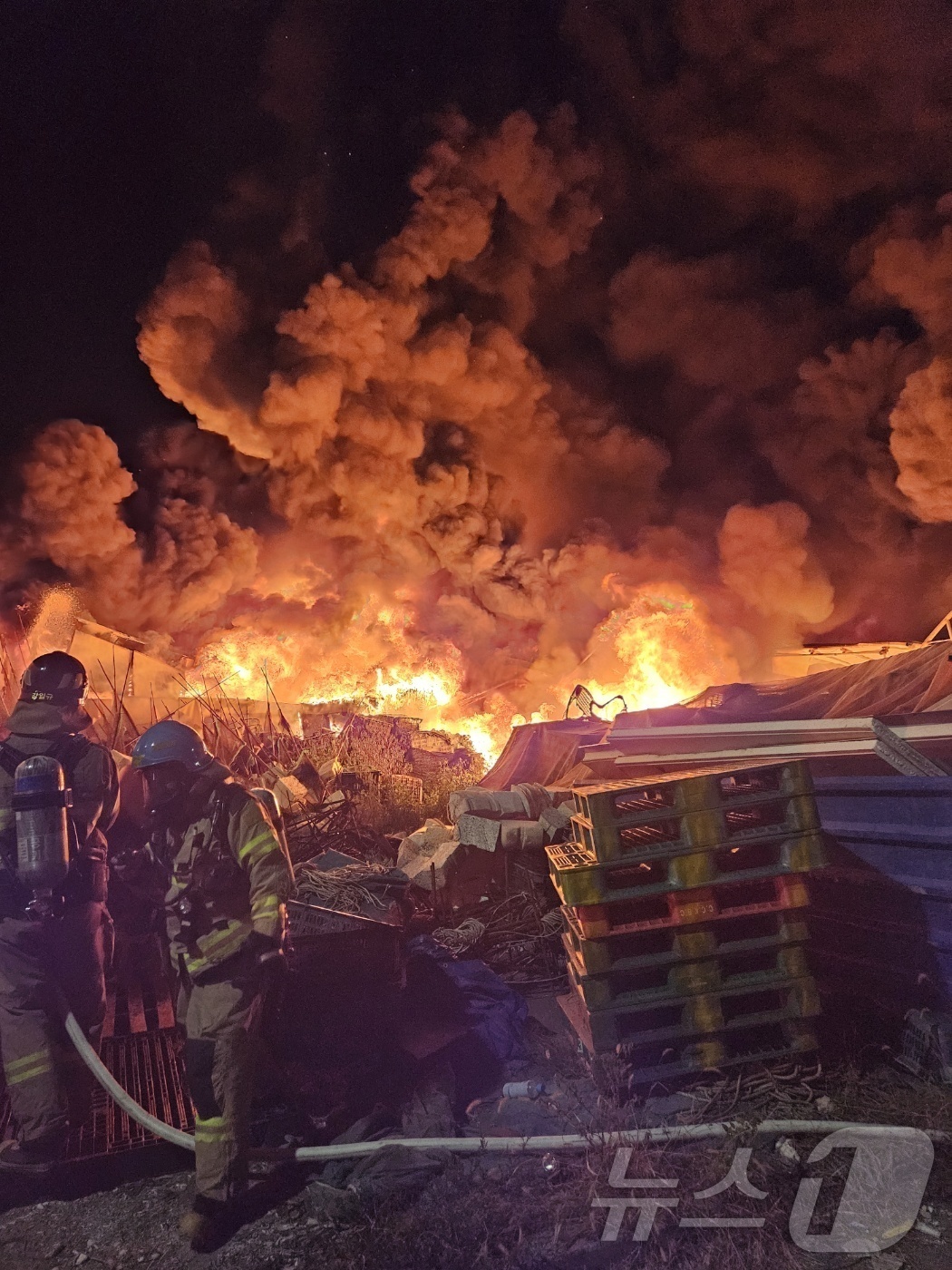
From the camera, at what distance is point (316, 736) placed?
1371 cm

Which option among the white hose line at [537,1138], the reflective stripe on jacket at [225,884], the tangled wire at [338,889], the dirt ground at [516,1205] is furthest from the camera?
the tangled wire at [338,889]

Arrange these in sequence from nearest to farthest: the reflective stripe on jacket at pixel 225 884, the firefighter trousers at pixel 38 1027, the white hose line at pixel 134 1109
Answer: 1. the reflective stripe on jacket at pixel 225 884
2. the white hose line at pixel 134 1109
3. the firefighter trousers at pixel 38 1027

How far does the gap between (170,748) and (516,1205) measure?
278 centimetres

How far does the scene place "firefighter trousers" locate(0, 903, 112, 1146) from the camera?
4.11m

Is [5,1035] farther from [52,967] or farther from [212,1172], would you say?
[212,1172]

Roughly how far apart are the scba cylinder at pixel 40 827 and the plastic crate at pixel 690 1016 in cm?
312

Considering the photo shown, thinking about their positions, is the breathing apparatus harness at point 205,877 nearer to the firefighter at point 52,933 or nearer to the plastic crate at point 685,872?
the firefighter at point 52,933

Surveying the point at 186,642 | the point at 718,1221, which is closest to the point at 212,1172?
the point at 718,1221

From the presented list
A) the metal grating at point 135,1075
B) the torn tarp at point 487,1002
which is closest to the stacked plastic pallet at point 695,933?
the torn tarp at point 487,1002

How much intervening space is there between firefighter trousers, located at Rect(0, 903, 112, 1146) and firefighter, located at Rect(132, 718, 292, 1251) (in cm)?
79

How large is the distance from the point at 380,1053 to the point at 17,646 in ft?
75.4

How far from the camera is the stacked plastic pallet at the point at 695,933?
13.9 ft

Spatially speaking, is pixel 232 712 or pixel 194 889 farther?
pixel 232 712

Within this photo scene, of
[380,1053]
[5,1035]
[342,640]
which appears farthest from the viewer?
[342,640]
